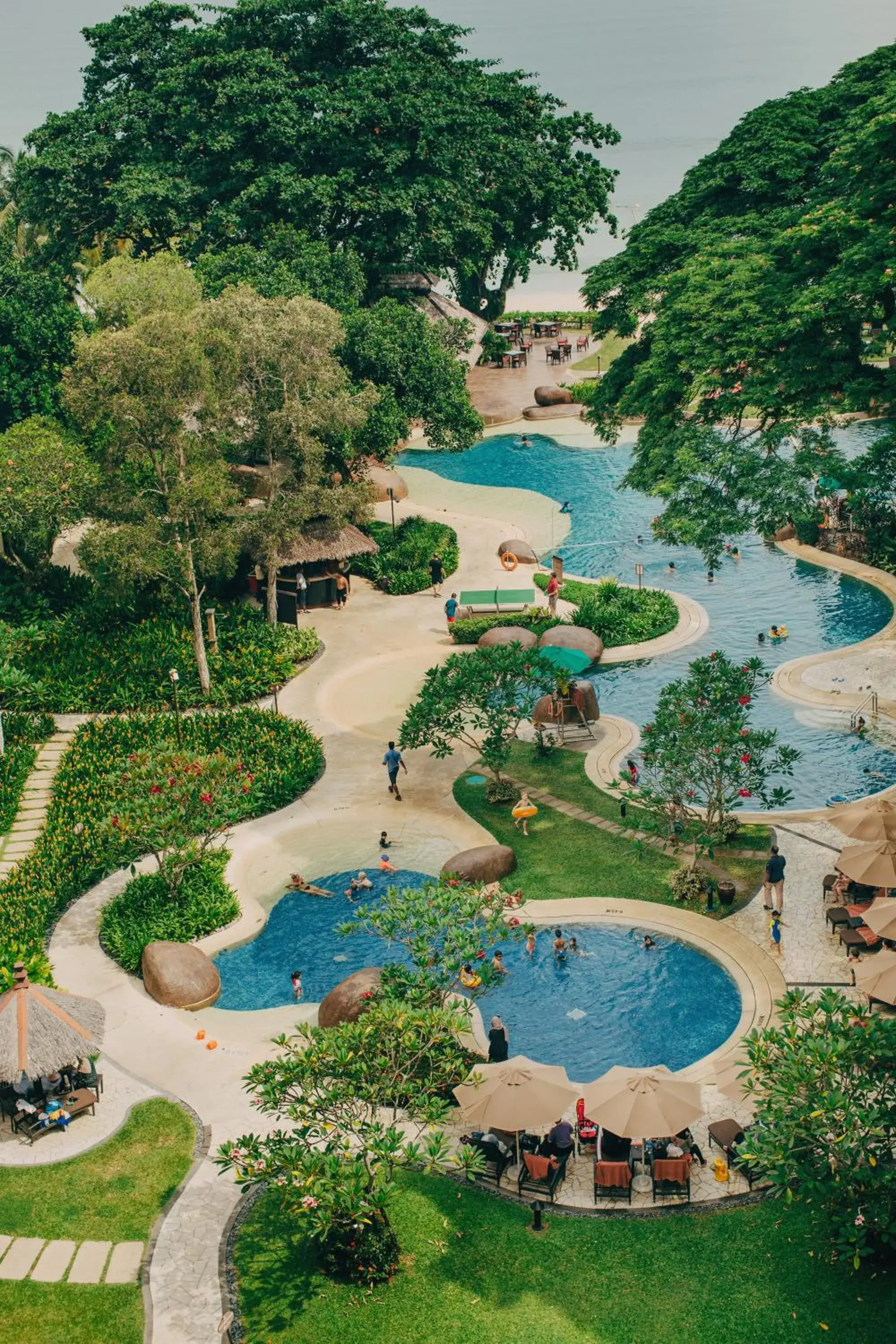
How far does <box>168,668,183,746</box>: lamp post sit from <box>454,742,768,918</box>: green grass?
755 cm

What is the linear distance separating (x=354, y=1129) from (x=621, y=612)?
2693cm

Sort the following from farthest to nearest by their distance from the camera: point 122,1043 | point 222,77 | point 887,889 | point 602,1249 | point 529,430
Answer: point 529,430
point 222,77
point 887,889
point 122,1043
point 602,1249

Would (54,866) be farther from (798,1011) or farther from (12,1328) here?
(798,1011)

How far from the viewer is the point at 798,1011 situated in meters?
20.8

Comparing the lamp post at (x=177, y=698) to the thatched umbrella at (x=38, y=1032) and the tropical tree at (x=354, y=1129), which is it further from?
the tropical tree at (x=354, y=1129)

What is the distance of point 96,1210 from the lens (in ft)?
70.3

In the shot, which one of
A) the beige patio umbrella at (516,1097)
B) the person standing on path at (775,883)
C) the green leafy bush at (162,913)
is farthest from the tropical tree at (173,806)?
the person standing on path at (775,883)

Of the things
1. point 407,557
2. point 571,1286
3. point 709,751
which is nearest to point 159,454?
point 407,557

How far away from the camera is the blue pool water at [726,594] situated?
35719 mm

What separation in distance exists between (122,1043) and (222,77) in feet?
164

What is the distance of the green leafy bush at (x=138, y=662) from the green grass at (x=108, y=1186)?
58.1 ft

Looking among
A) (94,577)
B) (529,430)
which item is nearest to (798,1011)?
(94,577)

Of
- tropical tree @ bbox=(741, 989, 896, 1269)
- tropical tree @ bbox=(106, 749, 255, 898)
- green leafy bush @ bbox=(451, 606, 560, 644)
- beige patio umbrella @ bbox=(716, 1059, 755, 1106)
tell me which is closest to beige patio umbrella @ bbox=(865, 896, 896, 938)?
beige patio umbrella @ bbox=(716, 1059, 755, 1106)

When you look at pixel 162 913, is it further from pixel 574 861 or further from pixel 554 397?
pixel 554 397
